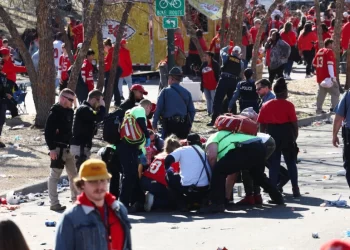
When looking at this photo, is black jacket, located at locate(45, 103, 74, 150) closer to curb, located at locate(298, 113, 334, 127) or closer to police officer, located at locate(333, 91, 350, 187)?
police officer, located at locate(333, 91, 350, 187)

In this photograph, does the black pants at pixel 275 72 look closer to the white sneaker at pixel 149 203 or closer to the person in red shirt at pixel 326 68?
the person in red shirt at pixel 326 68

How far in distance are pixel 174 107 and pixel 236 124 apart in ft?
9.43

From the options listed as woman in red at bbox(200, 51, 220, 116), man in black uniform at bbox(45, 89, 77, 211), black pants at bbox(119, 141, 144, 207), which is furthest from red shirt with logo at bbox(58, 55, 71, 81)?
black pants at bbox(119, 141, 144, 207)

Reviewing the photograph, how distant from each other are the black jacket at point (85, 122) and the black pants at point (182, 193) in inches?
52.0

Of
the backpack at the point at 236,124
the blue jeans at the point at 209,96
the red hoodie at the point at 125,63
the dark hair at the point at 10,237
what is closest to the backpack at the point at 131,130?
the backpack at the point at 236,124

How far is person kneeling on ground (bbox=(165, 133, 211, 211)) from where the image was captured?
1229 centimetres

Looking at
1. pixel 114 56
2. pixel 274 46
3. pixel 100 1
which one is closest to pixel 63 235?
pixel 100 1

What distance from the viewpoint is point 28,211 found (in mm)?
12664

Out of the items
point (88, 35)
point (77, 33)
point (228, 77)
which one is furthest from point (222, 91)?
point (77, 33)

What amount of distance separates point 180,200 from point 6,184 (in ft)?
9.74

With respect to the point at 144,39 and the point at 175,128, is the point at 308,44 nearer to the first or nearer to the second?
the point at 144,39

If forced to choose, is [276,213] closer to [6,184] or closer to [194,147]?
[194,147]

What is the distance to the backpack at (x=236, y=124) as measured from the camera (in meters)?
12.3

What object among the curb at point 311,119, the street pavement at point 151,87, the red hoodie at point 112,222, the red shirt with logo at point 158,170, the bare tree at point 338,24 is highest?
the bare tree at point 338,24
